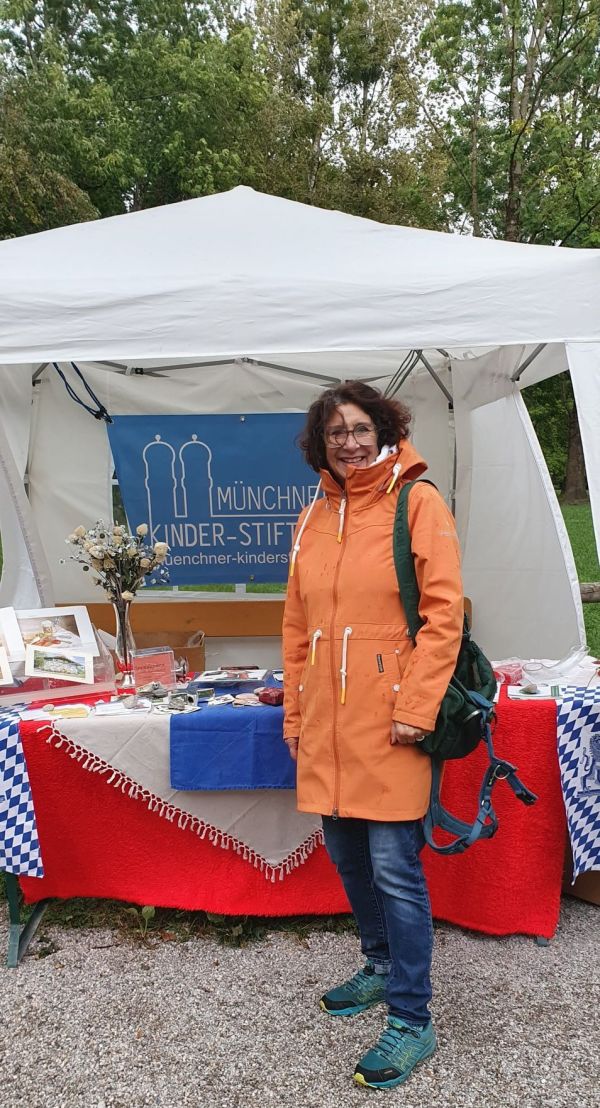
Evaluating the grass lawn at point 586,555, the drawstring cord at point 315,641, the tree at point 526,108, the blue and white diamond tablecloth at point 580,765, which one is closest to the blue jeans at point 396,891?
the drawstring cord at point 315,641

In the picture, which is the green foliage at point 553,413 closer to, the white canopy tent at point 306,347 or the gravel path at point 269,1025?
the white canopy tent at point 306,347

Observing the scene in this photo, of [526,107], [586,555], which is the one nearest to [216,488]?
[586,555]

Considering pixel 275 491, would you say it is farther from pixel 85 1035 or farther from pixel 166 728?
pixel 85 1035

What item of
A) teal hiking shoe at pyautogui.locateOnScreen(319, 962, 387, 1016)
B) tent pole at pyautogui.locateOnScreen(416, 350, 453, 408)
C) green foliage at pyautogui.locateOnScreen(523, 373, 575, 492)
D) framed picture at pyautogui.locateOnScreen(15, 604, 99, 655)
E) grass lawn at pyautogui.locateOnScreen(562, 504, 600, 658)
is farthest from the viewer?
green foliage at pyautogui.locateOnScreen(523, 373, 575, 492)

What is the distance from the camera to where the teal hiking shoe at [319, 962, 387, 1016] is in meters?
1.93

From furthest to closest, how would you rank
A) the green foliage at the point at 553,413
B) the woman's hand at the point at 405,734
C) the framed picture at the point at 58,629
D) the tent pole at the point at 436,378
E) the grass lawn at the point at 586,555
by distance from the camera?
the green foliage at the point at 553,413, the grass lawn at the point at 586,555, the tent pole at the point at 436,378, the framed picture at the point at 58,629, the woman's hand at the point at 405,734

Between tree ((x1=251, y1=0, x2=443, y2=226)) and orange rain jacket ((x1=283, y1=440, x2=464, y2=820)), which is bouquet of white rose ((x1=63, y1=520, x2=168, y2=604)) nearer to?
orange rain jacket ((x1=283, y1=440, x2=464, y2=820))

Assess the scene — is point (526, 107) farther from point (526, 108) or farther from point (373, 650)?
point (373, 650)

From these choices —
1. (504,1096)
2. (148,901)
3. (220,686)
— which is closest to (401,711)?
(504,1096)

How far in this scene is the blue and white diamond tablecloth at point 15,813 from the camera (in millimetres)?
2158

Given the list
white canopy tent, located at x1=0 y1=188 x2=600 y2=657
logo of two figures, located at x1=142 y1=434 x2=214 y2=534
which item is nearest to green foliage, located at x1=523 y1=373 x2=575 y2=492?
white canopy tent, located at x1=0 y1=188 x2=600 y2=657

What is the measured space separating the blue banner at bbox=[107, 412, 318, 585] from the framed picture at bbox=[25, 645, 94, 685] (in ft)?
5.02

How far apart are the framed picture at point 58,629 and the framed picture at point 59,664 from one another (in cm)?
3

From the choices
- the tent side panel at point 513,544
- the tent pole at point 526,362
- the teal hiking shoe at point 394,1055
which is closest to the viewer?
the teal hiking shoe at point 394,1055
